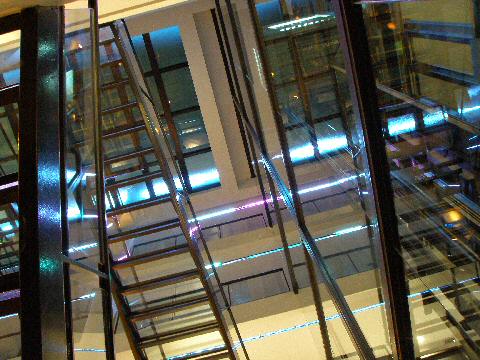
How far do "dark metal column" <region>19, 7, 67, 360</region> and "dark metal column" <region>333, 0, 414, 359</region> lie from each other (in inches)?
33.2

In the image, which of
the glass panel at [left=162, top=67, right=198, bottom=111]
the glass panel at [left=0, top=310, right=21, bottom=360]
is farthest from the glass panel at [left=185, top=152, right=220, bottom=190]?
the glass panel at [left=0, top=310, right=21, bottom=360]

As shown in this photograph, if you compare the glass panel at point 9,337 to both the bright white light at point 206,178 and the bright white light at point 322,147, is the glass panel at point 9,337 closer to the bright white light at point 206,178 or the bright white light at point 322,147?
the bright white light at point 322,147

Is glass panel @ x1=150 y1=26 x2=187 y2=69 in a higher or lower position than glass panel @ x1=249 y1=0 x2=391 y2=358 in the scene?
higher

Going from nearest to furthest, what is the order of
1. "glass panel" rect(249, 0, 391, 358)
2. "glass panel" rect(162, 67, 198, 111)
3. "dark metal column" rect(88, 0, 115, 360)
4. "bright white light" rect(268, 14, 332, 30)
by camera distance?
"dark metal column" rect(88, 0, 115, 360) → "glass panel" rect(249, 0, 391, 358) → "bright white light" rect(268, 14, 332, 30) → "glass panel" rect(162, 67, 198, 111)

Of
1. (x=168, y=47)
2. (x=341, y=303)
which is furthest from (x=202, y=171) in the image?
(x=341, y=303)

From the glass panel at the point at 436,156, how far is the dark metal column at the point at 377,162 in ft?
0.35

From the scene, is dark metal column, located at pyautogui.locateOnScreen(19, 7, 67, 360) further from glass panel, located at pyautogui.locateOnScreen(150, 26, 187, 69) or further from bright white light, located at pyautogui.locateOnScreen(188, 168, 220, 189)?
bright white light, located at pyautogui.locateOnScreen(188, 168, 220, 189)

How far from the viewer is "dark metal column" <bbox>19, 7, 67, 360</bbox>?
1316 mm

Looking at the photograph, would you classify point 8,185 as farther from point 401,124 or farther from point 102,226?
point 401,124

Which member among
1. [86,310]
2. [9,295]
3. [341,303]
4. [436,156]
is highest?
[9,295]

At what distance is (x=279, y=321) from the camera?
5.98 meters

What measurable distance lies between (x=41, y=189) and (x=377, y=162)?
2.88ft

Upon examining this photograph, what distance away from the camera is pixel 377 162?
4.68 ft

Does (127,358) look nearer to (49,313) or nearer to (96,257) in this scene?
(96,257)
